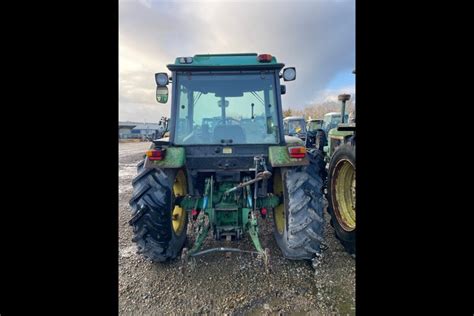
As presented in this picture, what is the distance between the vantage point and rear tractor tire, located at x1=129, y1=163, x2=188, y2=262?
2117mm

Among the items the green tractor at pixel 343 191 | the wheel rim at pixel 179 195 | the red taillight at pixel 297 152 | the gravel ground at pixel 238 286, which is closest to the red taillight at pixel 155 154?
the wheel rim at pixel 179 195

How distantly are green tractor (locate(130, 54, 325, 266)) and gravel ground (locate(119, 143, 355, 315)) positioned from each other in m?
0.17

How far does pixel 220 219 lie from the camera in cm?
242

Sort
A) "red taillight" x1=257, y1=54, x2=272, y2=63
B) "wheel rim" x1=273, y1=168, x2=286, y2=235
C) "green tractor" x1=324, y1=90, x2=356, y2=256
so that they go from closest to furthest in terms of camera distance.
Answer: "red taillight" x1=257, y1=54, x2=272, y2=63, "green tractor" x1=324, y1=90, x2=356, y2=256, "wheel rim" x1=273, y1=168, x2=286, y2=235

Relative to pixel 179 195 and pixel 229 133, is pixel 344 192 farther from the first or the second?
pixel 179 195

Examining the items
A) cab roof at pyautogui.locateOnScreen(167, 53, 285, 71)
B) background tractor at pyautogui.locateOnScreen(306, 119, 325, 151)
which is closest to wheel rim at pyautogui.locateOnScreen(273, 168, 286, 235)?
cab roof at pyautogui.locateOnScreen(167, 53, 285, 71)

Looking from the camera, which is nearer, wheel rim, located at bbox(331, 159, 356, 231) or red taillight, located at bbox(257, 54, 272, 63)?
red taillight, located at bbox(257, 54, 272, 63)

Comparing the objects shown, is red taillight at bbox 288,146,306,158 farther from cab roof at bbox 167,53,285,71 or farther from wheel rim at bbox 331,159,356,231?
cab roof at bbox 167,53,285,71

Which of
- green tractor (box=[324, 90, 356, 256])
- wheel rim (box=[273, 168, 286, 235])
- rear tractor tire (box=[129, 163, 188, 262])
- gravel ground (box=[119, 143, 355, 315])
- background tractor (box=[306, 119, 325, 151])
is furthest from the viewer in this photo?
A: background tractor (box=[306, 119, 325, 151])
